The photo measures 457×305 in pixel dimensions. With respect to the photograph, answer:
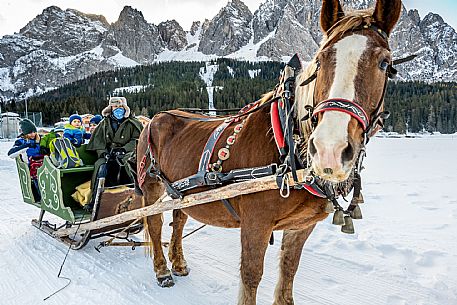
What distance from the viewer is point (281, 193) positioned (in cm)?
203

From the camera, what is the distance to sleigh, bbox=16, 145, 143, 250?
4398 mm

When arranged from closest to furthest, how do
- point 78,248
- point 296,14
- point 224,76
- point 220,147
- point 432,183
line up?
point 220,147
point 78,248
point 432,183
point 224,76
point 296,14

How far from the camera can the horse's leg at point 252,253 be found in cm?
230

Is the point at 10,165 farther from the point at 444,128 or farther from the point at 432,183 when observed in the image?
the point at 444,128

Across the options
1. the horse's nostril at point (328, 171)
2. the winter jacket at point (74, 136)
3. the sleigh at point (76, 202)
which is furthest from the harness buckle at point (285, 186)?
the winter jacket at point (74, 136)

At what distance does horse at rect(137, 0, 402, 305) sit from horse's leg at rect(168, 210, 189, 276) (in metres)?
0.01

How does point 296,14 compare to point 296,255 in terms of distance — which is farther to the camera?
point 296,14

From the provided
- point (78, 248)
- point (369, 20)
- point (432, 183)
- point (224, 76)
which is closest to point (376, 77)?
point (369, 20)

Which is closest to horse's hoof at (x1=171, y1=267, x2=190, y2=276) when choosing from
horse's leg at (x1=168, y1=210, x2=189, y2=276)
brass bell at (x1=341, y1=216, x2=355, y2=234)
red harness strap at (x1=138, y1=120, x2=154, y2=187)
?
horse's leg at (x1=168, y1=210, x2=189, y2=276)

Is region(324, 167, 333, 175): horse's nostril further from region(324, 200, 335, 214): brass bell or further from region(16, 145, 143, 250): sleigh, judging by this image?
region(16, 145, 143, 250): sleigh

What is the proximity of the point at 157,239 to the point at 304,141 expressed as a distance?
236cm

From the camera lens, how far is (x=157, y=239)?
3.84m

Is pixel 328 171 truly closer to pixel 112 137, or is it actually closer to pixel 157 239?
pixel 157 239

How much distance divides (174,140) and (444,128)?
2688 inches
